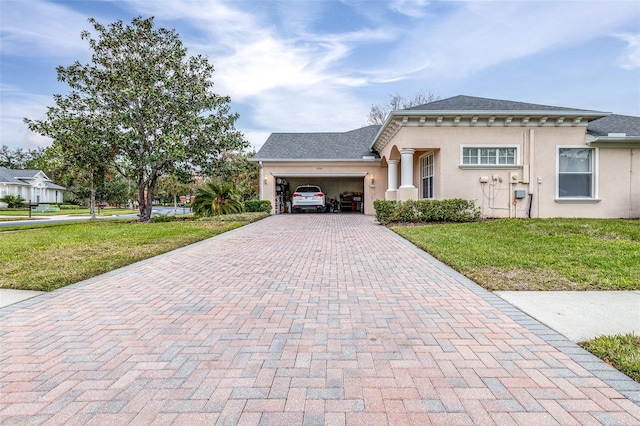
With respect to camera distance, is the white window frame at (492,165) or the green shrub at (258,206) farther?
the green shrub at (258,206)

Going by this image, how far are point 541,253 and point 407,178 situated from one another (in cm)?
724

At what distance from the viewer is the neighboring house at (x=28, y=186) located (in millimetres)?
38875

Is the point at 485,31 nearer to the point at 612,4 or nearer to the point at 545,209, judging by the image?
the point at 612,4

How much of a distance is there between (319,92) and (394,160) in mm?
10459

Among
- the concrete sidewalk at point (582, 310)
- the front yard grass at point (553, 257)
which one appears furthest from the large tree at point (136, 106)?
the concrete sidewalk at point (582, 310)

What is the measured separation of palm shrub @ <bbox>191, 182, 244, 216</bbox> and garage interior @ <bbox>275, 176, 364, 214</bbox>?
4321 mm

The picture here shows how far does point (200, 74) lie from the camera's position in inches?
630

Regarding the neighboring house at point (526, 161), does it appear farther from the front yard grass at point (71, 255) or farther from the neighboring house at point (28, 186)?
the neighboring house at point (28, 186)

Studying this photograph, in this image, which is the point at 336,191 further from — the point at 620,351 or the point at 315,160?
the point at 620,351

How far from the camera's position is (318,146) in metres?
20.9

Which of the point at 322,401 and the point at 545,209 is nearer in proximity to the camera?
the point at 322,401

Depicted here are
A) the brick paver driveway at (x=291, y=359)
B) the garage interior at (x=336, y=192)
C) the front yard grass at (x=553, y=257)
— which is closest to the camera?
the brick paver driveway at (x=291, y=359)

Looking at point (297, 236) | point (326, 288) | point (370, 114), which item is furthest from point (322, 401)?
point (370, 114)

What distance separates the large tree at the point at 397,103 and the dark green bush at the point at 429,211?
77.1 feet
